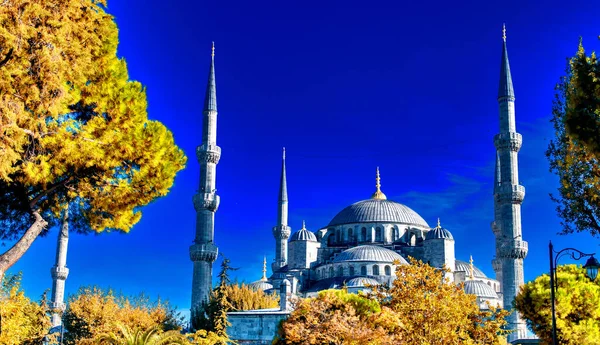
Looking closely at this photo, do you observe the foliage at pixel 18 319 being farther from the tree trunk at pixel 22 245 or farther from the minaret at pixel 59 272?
the minaret at pixel 59 272

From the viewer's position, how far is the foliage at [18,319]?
675 inches

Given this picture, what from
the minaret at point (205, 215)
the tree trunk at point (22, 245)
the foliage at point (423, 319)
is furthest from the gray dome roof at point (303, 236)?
the tree trunk at point (22, 245)

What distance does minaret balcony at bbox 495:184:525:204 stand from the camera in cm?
3850

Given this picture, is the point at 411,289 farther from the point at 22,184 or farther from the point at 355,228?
the point at 355,228

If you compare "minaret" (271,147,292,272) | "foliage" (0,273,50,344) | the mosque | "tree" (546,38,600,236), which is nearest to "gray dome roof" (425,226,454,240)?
the mosque

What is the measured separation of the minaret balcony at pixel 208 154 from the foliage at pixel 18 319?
16.8 metres

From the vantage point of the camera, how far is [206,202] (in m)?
41.3

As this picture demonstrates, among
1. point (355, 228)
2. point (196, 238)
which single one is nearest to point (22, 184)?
point (196, 238)

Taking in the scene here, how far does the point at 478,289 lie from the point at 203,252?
17.4m

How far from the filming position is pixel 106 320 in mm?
30812

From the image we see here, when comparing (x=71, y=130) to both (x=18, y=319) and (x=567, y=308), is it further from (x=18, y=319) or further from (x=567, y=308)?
(x=567, y=308)

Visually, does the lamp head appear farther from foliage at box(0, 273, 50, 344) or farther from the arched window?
the arched window

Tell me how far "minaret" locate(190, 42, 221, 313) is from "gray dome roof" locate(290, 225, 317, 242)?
10.8 metres

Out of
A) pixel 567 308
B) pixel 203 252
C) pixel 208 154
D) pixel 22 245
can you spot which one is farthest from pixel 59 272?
pixel 22 245
